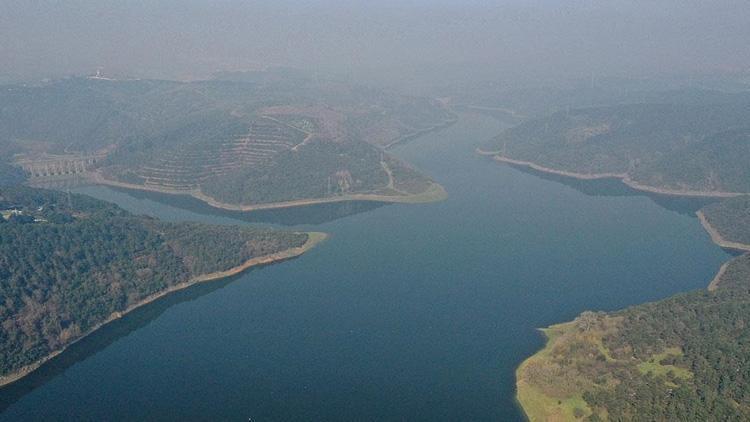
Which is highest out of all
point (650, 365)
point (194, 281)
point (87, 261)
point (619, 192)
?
point (619, 192)

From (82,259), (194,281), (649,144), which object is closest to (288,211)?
(194,281)

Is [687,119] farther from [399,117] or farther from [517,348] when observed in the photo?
[517,348]

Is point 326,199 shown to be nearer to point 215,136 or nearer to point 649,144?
point 215,136

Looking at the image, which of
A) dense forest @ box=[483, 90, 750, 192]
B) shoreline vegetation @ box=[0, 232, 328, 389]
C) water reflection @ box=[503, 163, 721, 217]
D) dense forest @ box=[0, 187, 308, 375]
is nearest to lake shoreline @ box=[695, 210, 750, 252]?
water reflection @ box=[503, 163, 721, 217]

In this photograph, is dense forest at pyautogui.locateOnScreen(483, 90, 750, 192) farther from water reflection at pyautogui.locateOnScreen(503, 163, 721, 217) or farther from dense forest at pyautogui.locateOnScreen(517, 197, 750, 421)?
dense forest at pyautogui.locateOnScreen(517, 197, 750, 421)

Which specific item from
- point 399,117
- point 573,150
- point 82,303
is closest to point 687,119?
point 573,150

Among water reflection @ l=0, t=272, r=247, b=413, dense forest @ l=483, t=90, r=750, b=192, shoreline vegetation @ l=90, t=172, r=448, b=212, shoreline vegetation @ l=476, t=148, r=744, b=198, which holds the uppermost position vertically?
dense forest @ l=483, t=90, r=750, b=192
